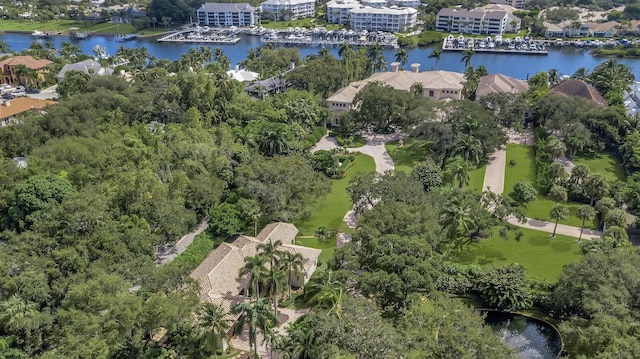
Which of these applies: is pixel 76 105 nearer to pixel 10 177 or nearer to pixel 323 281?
pixel 10 177

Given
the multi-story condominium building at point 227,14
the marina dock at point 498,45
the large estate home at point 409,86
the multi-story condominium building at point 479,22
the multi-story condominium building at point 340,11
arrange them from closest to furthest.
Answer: the large estate home at point 409,86, the marina dock at point 498,45, the multi-story condominium building at point 479,22, the multi-story condominium building at point 340,11, the multi-story condominium building at point 227,14

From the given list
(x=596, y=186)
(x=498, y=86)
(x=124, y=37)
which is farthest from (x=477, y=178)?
(x=124, y=37)

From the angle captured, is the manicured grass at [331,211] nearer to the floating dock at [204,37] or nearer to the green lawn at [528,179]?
the green lawn at [528,179]

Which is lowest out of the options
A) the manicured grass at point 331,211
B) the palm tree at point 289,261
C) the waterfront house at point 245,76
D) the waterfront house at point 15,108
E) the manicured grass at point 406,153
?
the manicured grass at point 331,211

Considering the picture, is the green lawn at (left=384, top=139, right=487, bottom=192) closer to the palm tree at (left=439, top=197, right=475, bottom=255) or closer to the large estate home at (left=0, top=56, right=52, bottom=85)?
the palm tree at (left=439, top=197, right=475, bottom=255)

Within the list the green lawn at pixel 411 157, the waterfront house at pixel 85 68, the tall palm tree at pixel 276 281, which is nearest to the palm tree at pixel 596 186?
the green lawn at pixel 411 157

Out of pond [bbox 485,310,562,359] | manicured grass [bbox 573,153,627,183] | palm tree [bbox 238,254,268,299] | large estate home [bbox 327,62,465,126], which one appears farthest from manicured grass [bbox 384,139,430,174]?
palm tree [bbox 238,254,268,299]
